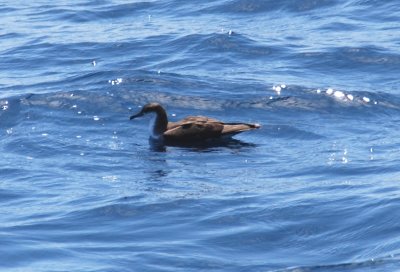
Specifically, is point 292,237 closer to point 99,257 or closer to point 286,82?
point 99,257

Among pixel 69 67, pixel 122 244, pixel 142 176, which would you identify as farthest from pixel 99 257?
pixel 69 67

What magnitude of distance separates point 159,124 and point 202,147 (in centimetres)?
75

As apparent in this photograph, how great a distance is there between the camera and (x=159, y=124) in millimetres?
15648

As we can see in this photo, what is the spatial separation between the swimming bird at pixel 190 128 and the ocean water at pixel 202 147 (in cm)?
19

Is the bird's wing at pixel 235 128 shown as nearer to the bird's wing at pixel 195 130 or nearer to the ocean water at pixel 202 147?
the bird's wing at pixel 195 130

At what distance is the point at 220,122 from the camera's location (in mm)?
15414

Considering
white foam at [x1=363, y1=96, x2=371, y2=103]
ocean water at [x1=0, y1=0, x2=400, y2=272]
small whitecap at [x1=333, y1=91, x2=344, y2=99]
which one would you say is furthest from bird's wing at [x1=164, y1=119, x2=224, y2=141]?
white foam at [x1=363, y1=96, x2=371, y2=103]

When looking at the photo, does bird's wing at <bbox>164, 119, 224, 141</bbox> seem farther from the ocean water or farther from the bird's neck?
the ocean water

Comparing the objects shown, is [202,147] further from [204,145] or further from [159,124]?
[159,124]

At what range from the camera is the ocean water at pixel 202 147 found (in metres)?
10.4

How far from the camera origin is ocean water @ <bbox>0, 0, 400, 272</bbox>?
10367 mm

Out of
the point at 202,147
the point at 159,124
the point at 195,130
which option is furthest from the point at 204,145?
the point at 159,124

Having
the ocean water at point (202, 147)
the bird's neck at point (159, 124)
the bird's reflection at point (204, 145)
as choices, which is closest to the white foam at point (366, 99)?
the ocean water at point (202, 147)

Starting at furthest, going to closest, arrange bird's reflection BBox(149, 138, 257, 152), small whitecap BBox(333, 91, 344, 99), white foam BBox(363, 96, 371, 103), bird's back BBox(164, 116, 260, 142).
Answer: small whitecap BBox(333, 91, 344, 99), white foam BBox(363, 96, 371, 103), bird's back BBox(164, 116, 260, 142), bird's reflection BBox(149, 138, 257, 152)
